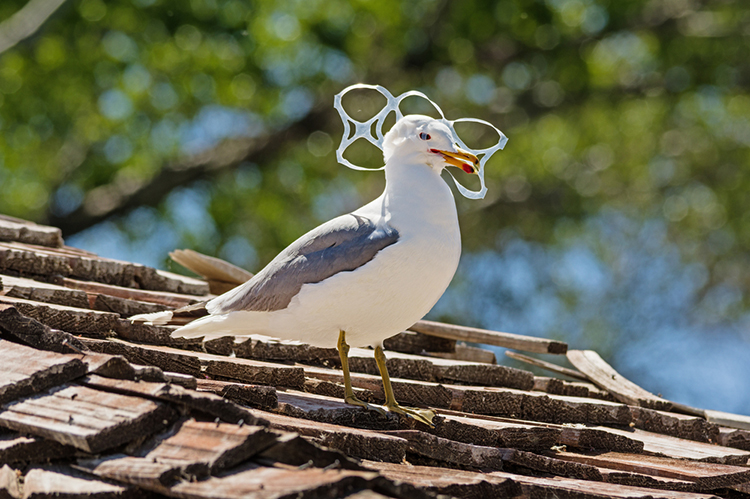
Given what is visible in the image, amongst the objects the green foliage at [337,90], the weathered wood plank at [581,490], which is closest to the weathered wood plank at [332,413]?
the weathered wood plank at [581,490]

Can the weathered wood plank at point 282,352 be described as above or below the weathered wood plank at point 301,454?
above

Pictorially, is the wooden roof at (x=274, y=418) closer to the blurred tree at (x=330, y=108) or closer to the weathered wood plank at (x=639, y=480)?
the weathered wood plank at (x=639, y=480)

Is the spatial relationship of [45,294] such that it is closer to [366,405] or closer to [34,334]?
[34,334]

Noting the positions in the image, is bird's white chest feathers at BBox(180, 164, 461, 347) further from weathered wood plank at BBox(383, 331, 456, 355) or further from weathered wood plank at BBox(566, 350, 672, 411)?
weathered wood plank at BBox(566, 350, 672, 411)

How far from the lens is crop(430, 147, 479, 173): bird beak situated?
2.51 m

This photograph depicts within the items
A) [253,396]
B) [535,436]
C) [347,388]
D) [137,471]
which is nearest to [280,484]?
[137,471]

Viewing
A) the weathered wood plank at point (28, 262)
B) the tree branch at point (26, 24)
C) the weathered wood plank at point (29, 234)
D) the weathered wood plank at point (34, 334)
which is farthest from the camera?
the tree branch at point (26, 24)

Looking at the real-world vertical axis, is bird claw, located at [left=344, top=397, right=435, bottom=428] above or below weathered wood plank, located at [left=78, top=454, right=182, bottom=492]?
above

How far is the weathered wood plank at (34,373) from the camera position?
1.83 metres

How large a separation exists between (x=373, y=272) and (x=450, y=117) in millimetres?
9195

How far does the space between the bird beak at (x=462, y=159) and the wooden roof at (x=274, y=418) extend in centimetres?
82

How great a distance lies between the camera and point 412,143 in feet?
8.58

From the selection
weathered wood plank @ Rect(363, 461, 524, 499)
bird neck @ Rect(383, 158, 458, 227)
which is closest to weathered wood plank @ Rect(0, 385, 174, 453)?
weathered wood plank @ Rect(363, 461, 524, 499)

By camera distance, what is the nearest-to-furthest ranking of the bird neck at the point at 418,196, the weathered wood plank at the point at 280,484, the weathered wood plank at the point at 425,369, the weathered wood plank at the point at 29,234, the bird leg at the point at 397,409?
the weathered wood plank at the point at 280,484 < the bird leg at the point at 397,409 < the bird neck at the point at 418,196 < the weathered wood plank at the point at 425,369 < the weathered wood plank at the point at 29,234
